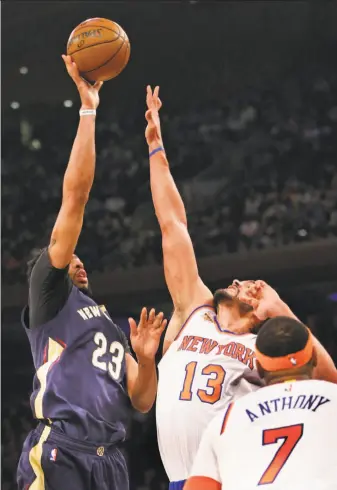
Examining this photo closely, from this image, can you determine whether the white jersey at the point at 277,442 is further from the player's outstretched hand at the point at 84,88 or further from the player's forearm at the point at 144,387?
the player's outstretched hand at the point at 84,88

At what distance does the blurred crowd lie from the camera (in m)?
9.98

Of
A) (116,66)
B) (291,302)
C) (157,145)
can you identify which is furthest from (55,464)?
(291,302)

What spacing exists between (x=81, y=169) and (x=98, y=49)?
34.6 inches

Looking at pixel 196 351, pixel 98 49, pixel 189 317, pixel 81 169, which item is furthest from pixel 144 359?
pixel 98 49

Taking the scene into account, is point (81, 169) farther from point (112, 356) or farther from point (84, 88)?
point (112, 356)

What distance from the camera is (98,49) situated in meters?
4.59

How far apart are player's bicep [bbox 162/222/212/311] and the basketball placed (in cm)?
95

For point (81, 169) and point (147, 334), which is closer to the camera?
point (147, 334)

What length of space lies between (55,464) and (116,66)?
2.21 m

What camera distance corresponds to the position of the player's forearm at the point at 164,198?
14.8 ft

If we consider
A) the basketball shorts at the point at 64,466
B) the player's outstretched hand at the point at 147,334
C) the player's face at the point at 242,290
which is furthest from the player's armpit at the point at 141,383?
the player's face at the point at 242,290

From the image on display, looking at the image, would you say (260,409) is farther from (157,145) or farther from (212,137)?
(212,137)

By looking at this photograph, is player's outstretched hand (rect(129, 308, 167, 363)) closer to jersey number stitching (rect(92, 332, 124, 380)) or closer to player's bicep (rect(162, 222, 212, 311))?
jersey number stitching (rect(92, 332, 124, 380))

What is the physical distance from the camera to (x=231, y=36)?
11.0 m
